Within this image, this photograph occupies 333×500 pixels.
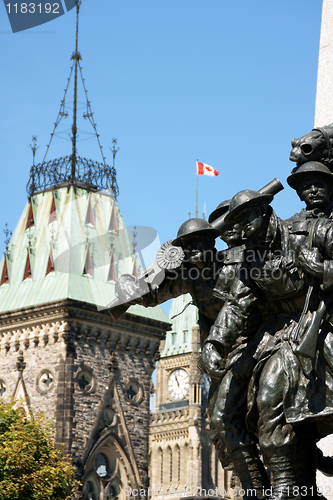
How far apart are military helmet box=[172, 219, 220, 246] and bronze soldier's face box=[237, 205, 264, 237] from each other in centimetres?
49

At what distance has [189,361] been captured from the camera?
98.9 metres

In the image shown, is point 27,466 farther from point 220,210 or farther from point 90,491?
point 220,210

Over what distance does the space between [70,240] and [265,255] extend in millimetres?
47676

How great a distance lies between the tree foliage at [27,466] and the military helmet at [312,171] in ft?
81.0

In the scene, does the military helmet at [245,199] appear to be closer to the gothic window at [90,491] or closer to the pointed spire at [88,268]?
the gothic window at [90,491]

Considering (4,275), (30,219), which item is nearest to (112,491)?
(4,275)

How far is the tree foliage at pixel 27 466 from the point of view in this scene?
3231 cm

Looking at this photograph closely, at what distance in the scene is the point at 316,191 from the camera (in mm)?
8023

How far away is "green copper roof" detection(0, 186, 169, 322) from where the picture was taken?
180 ft

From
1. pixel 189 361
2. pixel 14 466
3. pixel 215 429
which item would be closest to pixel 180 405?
pixel 189 361

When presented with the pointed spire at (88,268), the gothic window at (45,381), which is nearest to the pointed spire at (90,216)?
the pointed spire at (88,268)

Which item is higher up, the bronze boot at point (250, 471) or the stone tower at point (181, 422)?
the stone tower at point (181, 422)

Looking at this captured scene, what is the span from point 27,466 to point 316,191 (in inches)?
1060

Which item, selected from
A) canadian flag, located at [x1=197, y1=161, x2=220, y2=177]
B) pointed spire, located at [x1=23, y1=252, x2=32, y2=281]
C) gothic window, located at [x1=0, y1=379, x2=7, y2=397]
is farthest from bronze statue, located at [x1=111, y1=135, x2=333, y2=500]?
canadian flag, located at [x1=197, y1=161, x2=220, y2=177]
